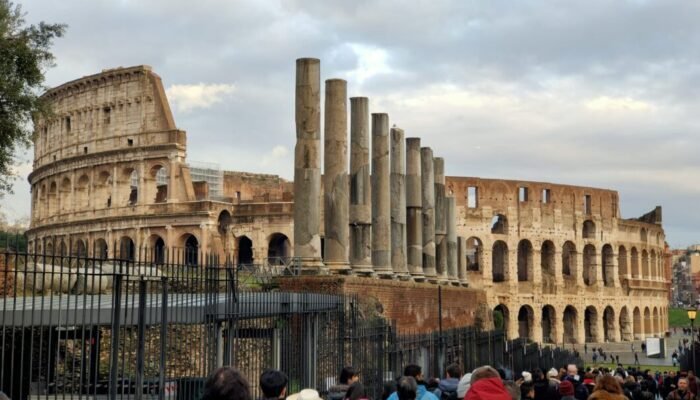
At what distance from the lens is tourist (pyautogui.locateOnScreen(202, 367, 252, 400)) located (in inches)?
141

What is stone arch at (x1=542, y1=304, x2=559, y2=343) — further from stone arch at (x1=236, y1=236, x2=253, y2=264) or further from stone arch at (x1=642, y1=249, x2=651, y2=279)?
stone arch at (x1=236, y1=236, x2=253, y2=264)

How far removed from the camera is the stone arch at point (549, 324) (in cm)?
5276

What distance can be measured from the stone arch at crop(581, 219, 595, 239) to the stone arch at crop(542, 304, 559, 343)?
16.2 ft

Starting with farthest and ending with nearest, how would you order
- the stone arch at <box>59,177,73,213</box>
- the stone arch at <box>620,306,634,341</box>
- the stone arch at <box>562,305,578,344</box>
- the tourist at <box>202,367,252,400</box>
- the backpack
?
1. the stone arch at <box>620,306,634,341</box>
2. the stone arch at <box>562,305,578,344</box>
3. the stone arch at <box>59,177,73,213</box>
4. the backpack
5. the tourist at <box>202,367,252,400</box>

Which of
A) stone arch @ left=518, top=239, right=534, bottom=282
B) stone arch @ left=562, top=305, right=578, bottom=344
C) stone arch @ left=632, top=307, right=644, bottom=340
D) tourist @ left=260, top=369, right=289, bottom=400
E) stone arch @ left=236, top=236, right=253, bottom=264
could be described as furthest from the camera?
stone arch @ left=632, top=307, right=644, bottom=340

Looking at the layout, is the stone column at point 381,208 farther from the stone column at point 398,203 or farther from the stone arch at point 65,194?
the stone arch at point 65,194

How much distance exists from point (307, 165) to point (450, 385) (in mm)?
11550

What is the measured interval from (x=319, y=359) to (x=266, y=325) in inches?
33.0

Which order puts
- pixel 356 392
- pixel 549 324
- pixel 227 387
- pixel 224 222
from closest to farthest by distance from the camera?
pixel 227 387 < pixel 356 392 < pixel 224 222 < pixel 549 324

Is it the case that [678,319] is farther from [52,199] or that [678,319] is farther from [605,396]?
[605,396]

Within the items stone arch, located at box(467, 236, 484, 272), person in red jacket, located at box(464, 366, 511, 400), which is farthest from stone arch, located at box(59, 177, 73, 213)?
person in red jacket, located at box(464, 366, 511, 400)

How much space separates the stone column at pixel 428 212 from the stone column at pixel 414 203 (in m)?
1.34

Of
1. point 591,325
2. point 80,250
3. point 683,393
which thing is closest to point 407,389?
point 80,250

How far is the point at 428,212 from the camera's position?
2992 cm
